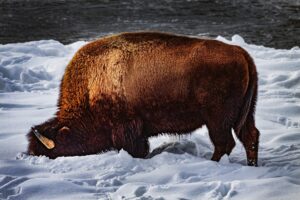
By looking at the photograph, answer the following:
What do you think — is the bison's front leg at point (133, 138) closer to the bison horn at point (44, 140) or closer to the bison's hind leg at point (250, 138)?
the bison horn at point (44, 140)

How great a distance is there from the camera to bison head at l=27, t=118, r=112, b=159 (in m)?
4.24

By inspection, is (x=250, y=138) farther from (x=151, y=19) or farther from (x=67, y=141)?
(x=151, y=19)

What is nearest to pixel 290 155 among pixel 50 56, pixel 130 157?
pixel 130 157

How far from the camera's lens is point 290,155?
4.26 metres

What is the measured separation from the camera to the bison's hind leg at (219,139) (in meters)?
4.00

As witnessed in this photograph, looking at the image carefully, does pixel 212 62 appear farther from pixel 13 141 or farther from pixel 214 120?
pixel 13 141

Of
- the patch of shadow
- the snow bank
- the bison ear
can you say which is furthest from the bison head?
the snow bank

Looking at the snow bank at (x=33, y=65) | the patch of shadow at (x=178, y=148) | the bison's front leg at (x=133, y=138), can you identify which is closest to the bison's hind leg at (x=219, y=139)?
the patch of shadow at (x=178, y=148)

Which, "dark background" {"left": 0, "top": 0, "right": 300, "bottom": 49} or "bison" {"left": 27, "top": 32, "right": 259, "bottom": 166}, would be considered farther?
"dark background" {"left": 0, "top": 0, "right": 300, "bottom": 49}

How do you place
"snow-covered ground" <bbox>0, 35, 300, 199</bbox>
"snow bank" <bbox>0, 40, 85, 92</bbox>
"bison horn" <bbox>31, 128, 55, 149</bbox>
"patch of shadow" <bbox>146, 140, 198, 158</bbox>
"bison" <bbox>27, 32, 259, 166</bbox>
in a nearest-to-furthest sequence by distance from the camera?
"snow-covered ground" <bbox>0, 35, 300, 199</bbox>
"bison" <bbox>27, 32, 259, 166</bbox>
"bison horn" <bbox>31, 128, 55, 149</bbox>
"patch of shadow" <bbox>146, 140, 198, 158</bbox>
"snow bank" <bbox>0, 40, 85, 92</bbox>

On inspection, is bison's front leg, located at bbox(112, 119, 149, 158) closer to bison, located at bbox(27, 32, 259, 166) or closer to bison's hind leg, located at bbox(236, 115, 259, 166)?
bison, located at bbox(27, 32, 259, 166)

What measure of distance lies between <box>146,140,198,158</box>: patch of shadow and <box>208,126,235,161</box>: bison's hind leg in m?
0.25

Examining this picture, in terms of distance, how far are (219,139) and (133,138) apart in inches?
21.6

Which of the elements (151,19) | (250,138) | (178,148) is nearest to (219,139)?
(250,138)
